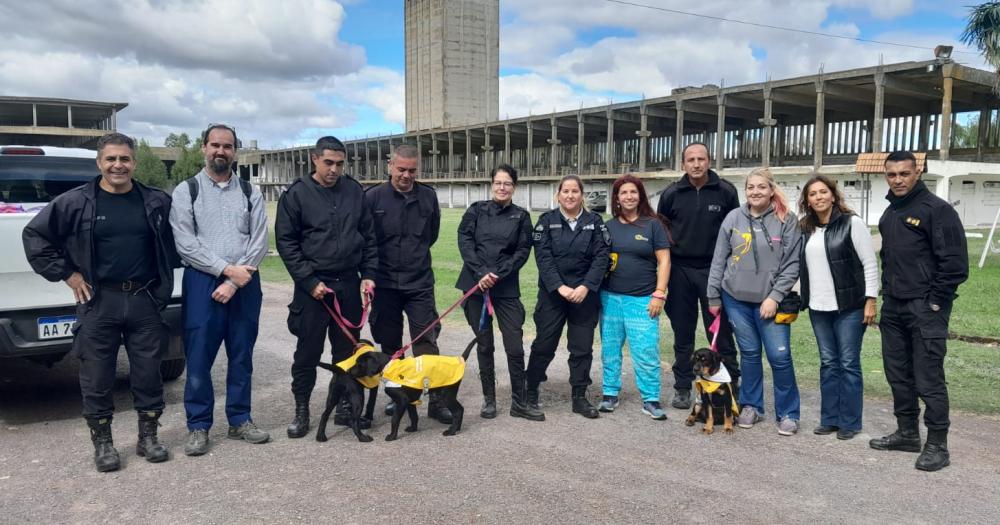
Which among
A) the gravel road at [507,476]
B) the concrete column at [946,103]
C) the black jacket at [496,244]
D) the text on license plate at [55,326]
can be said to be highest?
the concrete column at [946,103]

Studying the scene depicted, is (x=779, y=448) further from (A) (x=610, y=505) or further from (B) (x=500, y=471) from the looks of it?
(B) (x=500, y=471)

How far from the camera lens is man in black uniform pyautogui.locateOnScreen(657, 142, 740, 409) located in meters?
5.40

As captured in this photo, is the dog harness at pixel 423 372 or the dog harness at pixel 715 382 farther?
the dog harness at pixel 715 382

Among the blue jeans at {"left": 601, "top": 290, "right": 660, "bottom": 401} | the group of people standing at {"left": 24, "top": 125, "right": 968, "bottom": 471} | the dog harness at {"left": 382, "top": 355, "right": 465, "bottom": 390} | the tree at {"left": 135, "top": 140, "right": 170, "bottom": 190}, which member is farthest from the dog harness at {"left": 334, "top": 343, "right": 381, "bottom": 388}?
the tree at {"left": 135, "top": 140, "right": 170, "bottom": 190}

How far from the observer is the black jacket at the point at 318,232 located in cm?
467

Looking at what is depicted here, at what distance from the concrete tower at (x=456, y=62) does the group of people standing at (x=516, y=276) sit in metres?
66.2

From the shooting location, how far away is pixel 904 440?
4.45 metres

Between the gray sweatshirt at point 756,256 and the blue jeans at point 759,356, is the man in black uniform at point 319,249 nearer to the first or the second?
the gray sweatshirt at point 756,256

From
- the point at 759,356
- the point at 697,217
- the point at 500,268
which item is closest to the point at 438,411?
the point at 500,268

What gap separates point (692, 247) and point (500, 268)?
152 centimetres

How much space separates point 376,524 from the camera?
3.38 m

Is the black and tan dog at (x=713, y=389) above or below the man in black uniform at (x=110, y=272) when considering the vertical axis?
below

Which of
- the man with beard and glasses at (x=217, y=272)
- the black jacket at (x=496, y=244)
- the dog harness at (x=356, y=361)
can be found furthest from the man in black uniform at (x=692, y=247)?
the man with beard and glasses at (x=217, y=272)

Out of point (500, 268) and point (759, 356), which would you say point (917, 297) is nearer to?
point (759, 356)
